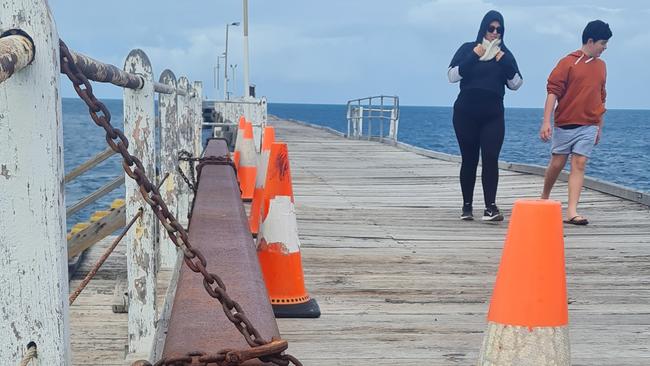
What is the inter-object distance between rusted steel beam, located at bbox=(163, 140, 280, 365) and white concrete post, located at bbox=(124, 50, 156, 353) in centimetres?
55

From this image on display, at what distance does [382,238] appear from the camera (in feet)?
21.6

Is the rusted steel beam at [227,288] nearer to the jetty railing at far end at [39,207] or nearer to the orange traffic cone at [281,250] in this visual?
the jetty railing at far end at [39,207]

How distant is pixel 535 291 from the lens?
7.36 ft

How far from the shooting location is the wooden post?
1444mm

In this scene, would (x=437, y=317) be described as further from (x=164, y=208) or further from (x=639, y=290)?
(x=164, y=208)

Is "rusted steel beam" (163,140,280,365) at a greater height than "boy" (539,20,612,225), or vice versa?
"boy" (539,20,612,225)

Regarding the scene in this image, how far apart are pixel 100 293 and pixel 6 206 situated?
6.97 m

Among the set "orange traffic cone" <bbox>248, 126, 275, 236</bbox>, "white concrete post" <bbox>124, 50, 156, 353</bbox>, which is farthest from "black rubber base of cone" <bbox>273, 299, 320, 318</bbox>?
"orange traffic cone" <bbox>248, 126, 275, 236</bbox>

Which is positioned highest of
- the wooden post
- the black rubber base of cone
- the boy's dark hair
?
the boy's dark hair

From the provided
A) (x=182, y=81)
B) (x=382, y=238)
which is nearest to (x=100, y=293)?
(x=182, y=81)

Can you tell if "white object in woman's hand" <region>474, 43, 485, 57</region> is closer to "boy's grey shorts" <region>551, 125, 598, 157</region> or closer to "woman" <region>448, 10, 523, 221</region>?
"woman" <region>448, 10, 523, 221</region>

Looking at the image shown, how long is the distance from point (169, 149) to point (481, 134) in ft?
9.93

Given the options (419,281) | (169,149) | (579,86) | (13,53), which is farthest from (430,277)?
(13,53)

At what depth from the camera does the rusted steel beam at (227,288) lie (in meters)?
1.79
